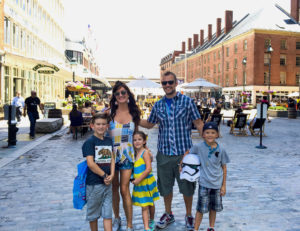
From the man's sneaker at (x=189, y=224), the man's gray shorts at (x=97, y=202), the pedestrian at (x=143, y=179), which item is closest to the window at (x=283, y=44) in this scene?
the man's sneaker at (x=189, y=224)

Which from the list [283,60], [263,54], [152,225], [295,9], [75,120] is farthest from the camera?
[295,9]

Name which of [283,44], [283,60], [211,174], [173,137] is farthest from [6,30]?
[283,44]

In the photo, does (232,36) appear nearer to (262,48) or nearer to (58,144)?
(262,48)

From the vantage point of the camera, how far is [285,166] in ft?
21.3

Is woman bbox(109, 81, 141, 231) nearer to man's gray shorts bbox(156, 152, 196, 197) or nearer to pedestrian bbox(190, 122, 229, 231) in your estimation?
man's gray shorts bbox(156, 152, 196, 197)

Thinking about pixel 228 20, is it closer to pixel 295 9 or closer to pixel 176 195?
pixel 295 9

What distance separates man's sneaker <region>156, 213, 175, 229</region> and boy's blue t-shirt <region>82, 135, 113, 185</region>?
98cm

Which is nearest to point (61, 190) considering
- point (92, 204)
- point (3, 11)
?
point (92, 204)

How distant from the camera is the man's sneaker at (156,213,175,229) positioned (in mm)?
3386

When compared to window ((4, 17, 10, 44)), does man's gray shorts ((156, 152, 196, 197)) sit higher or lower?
lower

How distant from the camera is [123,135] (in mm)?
3164

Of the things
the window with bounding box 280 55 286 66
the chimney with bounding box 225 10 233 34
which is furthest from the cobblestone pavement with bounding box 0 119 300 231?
the chimney with bounding box 225 10 233 34

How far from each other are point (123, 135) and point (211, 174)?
40.4 inches

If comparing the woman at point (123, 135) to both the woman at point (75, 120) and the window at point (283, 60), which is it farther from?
the window at point (283, 60)
